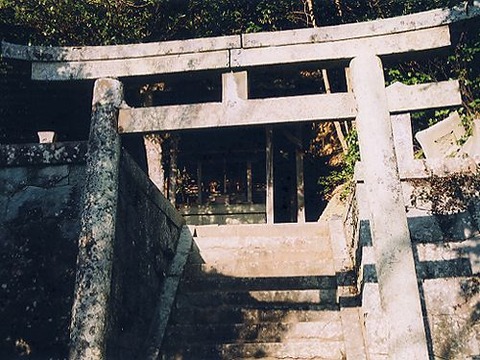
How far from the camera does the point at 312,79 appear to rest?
37.3ft

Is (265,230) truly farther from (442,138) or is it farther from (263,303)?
(442,138)

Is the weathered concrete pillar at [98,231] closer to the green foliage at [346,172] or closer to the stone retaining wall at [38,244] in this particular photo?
the stone retaining wall at [38,244]

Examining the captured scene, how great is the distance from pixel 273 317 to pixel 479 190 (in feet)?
9.55

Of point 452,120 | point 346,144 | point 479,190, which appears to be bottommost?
point 479,190

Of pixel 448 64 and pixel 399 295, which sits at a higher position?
pixel 448 64

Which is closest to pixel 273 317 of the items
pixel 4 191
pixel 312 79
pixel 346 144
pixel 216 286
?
pixel 216 286

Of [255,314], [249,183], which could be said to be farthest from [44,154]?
[249,183]

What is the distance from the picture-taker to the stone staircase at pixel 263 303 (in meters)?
5.25

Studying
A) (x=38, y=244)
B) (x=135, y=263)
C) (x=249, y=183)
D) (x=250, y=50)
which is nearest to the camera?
(x=250, y=50)

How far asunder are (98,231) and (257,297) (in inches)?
105

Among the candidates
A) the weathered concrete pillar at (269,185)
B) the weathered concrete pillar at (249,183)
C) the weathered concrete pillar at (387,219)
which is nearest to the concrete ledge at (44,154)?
the weathered concrete pillar at (387,219)

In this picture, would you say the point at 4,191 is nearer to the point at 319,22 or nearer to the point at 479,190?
the point at 479,190

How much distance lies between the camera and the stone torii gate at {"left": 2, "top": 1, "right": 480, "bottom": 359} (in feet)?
12.7

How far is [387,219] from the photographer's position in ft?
12.5
